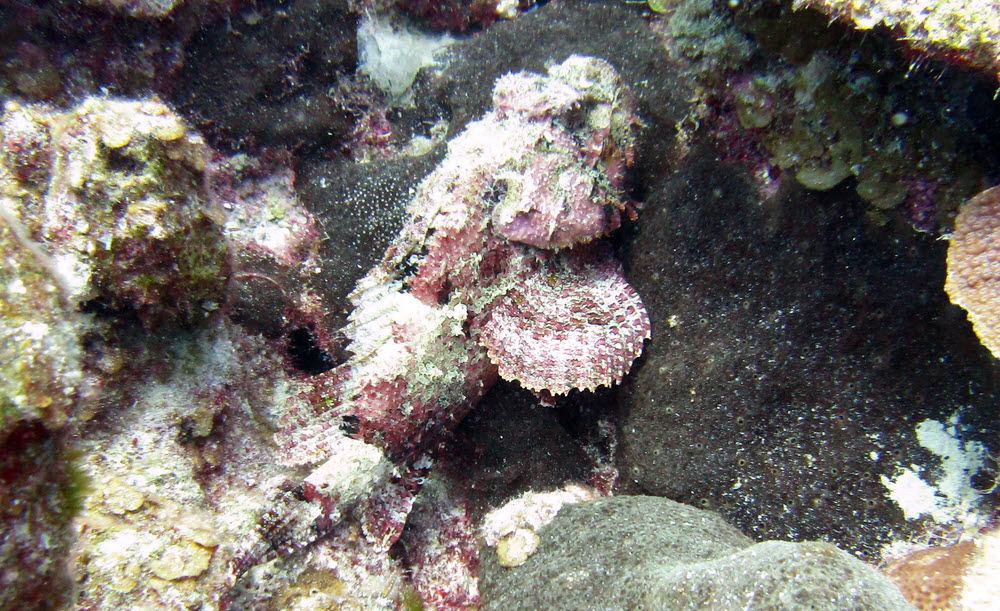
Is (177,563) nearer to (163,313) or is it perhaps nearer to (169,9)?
(163,313)

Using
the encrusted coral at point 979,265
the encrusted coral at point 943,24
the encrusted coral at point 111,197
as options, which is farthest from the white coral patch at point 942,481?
the encrusted coral at point 111,197

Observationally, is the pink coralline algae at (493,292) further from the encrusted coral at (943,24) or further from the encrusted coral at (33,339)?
the encrusted coral at (943,24)

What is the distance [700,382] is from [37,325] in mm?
2935

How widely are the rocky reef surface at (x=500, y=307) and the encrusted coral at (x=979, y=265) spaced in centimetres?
1

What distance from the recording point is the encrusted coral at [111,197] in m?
1.84

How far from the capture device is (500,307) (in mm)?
2938

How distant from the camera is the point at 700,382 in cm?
279

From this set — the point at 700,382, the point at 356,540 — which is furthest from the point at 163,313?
the point at 700,382

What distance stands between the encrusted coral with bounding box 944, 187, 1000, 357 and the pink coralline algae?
1.43 metres

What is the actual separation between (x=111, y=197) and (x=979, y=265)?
3230 mm

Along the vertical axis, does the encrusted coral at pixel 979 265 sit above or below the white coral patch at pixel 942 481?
above

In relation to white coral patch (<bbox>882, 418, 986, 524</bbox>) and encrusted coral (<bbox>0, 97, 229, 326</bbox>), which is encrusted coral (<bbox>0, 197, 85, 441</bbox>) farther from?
white coral patch (<bbox>882, 418, 986, 524</bbox>)

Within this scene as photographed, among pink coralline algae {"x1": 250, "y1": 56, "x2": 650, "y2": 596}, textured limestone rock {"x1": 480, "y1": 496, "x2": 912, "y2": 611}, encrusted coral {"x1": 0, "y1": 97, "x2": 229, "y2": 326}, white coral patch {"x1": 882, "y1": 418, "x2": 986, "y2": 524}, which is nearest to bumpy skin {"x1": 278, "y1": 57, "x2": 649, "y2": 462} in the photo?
pink coralline algae {"x1": 250, "y1": 56, "x2": 650, "y2": 596}

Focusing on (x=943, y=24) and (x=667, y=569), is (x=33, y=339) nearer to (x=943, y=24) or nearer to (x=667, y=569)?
(x=667, y=569)
